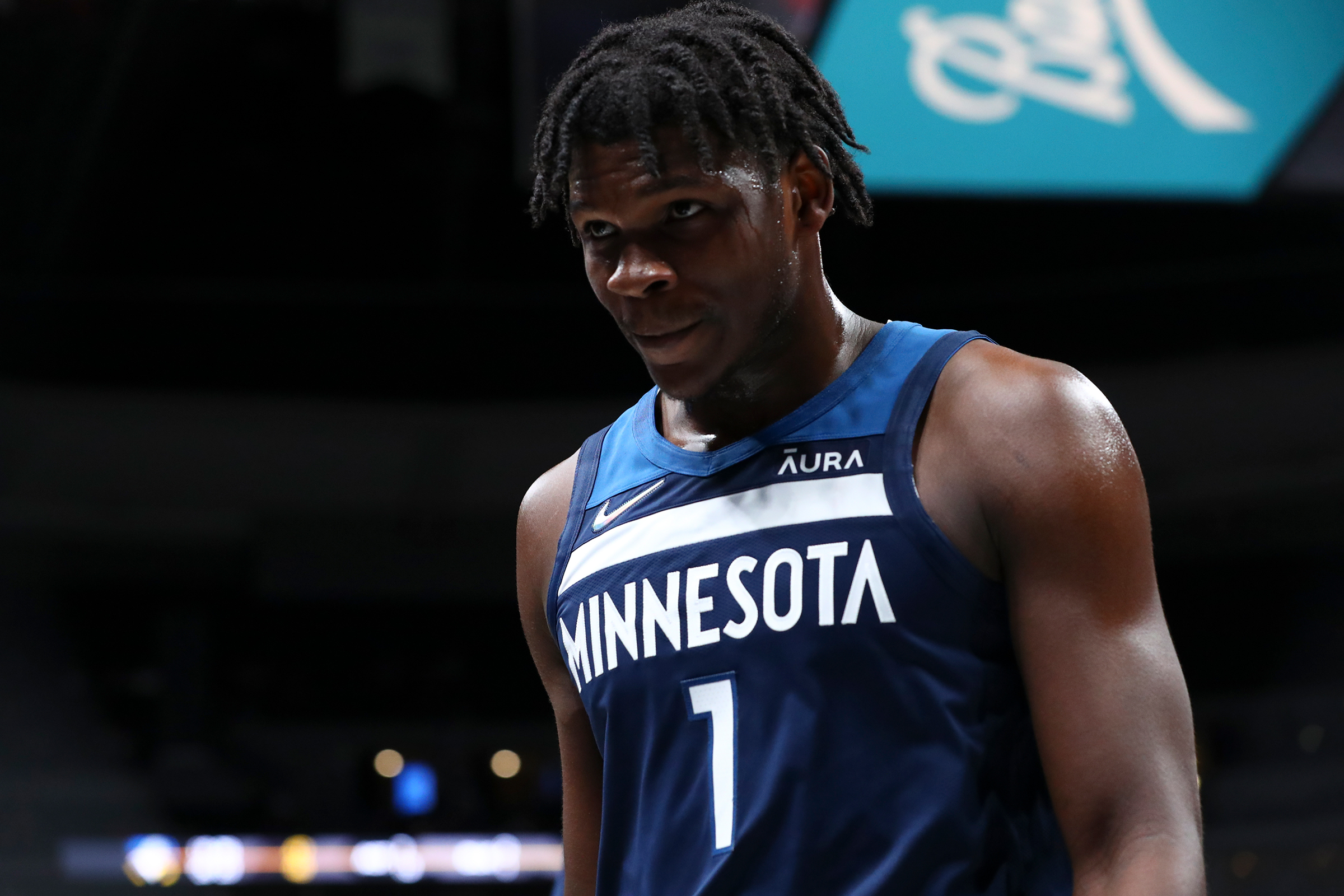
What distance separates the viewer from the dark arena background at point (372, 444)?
9.19m

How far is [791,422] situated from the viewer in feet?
4.68

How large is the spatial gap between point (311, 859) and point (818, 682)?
10.4m

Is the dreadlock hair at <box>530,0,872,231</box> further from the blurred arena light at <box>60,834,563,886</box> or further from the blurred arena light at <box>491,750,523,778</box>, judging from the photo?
the blurred arena light at <box>491,750,523,778</box>

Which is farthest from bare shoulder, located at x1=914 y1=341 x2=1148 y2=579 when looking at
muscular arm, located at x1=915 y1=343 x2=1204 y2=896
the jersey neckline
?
the jersey neckline

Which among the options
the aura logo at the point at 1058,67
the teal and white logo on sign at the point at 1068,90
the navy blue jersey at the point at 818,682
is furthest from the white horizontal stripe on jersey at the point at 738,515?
the aura logo at the point at 1058,67

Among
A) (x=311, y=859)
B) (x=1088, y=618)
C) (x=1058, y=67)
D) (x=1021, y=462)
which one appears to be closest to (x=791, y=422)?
(x=1021, y=462)

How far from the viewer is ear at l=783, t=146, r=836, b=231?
1.45m

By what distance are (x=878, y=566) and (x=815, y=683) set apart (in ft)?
0.42

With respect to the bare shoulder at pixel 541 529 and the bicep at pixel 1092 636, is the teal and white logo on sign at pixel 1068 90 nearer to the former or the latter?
the bare shoulder at pixel 541 529

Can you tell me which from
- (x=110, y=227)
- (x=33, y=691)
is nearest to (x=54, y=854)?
(x=33, y=691)

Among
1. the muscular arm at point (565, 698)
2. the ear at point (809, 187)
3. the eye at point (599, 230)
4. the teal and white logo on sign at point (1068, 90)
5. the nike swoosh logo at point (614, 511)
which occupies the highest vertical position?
the ear at point (809, 187)

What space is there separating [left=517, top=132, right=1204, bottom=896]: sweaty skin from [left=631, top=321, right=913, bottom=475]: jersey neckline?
23mm

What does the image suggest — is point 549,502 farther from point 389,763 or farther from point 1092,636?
point 389,763

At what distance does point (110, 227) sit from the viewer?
9.88 metres
